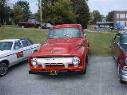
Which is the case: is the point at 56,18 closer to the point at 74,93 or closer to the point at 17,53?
the point at 17,53

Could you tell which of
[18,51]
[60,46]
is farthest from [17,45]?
[60,46]

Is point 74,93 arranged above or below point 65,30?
below

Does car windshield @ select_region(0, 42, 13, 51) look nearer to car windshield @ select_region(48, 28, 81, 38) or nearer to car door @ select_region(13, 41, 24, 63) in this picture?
car door @ select_region(13, 41, 24, 63)

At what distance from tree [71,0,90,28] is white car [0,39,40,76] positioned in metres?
57.1

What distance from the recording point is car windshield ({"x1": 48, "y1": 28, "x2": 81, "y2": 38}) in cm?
1277

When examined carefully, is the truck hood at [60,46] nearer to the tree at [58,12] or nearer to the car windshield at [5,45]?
the car windshield at [5,45]

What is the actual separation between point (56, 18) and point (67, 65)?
4738cm

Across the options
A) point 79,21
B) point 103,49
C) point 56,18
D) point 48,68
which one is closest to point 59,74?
point 48,68

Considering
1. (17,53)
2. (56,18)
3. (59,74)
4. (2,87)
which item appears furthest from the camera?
(56,18)

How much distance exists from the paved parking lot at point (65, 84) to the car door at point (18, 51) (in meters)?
0.77

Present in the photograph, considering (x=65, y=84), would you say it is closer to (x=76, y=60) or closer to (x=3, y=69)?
(x=76, y=60)

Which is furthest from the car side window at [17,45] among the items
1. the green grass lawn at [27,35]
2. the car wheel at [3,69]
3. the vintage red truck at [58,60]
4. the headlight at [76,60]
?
the green grass lawn at [27,35]

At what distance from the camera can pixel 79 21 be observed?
70875 millimetres

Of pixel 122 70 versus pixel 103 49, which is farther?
pixel 103 49
